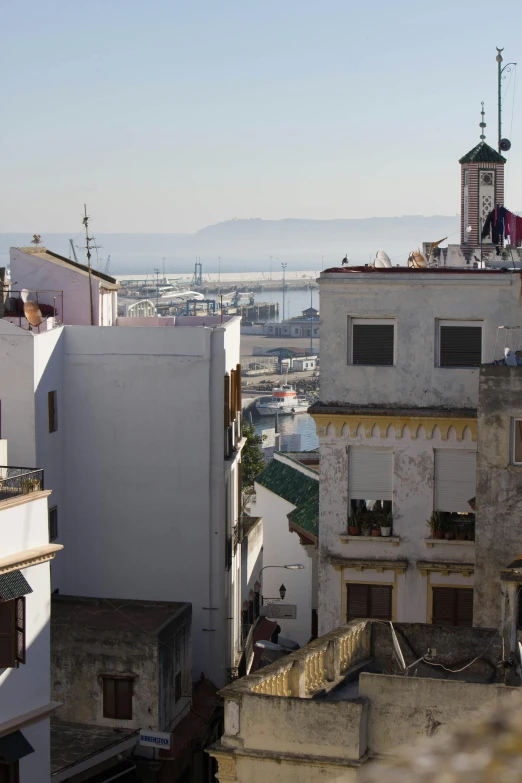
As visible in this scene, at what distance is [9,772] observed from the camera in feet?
57.2

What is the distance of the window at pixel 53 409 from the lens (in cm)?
2633

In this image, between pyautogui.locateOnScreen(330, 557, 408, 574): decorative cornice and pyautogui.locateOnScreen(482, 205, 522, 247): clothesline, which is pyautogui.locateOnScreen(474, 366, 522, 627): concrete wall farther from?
pyautogui.locateOnScreen(482, 205, 522, 247): clothesline

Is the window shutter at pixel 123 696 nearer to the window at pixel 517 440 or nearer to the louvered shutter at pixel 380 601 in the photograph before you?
the louvered shutter at pixel 380 601

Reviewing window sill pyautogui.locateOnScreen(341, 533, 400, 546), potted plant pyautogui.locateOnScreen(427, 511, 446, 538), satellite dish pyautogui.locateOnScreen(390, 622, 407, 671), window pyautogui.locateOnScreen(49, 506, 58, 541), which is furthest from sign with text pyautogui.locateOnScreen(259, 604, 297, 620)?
satellite dish pyautogui.locateOnScreen(390, 622, 407, 671)

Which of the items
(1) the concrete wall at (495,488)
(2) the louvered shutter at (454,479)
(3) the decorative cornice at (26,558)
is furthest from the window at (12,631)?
(2) the louvered shutter at (454,479)

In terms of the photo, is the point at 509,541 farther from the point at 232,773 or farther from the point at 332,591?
the point at 232,773

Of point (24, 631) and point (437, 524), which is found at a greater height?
point (437, 524)

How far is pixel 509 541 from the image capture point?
19172 mm

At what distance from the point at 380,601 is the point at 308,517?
284 inches

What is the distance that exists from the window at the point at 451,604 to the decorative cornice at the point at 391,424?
3.20 meters

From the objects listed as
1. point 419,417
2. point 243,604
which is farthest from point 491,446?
point 243,604

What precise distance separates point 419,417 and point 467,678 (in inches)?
334

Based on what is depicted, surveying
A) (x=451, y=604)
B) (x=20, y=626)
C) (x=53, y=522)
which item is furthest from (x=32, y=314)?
(x=451, y=604)

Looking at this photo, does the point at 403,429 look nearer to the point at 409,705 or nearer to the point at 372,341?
the point at 372,341
